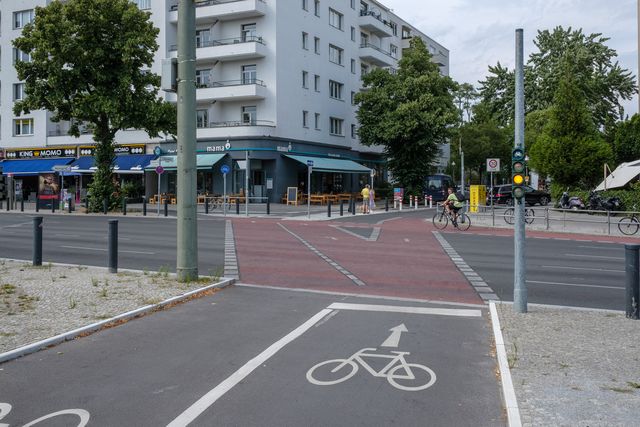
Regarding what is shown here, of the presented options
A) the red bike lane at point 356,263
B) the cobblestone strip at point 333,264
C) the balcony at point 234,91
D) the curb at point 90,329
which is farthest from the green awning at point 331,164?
the curb at point 90,329

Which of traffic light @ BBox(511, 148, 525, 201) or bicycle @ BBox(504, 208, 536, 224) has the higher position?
traffic light @ BBox(511, 148, 525, 201)

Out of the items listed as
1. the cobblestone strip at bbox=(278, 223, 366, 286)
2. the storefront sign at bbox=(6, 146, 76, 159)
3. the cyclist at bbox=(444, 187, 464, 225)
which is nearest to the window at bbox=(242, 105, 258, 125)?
the storefront sign at bbox=(6, 146, 76, 159)

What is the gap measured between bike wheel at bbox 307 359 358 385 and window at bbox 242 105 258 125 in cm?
4011

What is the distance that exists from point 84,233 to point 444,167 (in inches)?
2601

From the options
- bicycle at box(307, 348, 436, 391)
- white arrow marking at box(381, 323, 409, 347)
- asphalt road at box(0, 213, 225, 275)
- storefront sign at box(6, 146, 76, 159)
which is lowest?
bicycle at box(307, 348, 436, 391)

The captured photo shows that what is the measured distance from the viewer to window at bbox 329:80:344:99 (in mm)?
51938

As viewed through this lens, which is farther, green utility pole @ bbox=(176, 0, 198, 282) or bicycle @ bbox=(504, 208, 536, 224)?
bicycle @ bbox=(504, 208, 536, 224)

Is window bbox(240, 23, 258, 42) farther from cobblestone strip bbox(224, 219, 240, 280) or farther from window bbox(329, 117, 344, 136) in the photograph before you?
cobblestone strip bbox(224, 219, 240, 280)

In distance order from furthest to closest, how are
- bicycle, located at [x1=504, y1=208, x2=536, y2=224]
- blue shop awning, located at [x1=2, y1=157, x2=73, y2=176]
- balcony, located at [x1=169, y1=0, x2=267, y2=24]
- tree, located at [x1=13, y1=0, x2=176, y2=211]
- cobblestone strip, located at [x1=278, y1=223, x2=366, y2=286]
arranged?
blue shop awning, located at [x1=2, y1=157, x2=73, y2=176] < balcony, located at [x1=169, y1=0, x2=267, y2=24] < tree, located at [x1=13, y1=0, x2=176, y2=211] < bicycle, located at [x1=504, y1=208, x2=536, y2=224] < cobblestone strip, located at [x1=278, y1=223, x2=366, y2=286]

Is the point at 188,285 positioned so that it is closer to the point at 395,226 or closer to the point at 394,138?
the point at 395,226

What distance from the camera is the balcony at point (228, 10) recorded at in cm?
4416

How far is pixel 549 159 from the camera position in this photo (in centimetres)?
3609

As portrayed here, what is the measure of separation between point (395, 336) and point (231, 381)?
2347 mm

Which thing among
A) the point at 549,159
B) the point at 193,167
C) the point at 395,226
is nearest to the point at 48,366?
the point at 193,167
